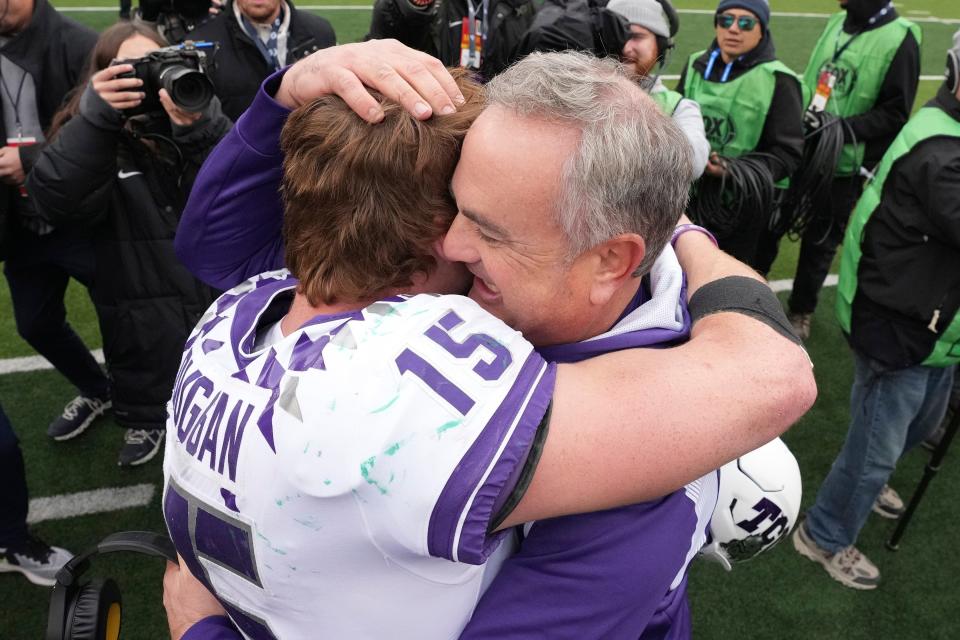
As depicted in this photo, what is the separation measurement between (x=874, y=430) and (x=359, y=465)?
2699 millimetres

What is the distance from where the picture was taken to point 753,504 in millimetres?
1560

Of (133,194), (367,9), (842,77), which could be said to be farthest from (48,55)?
(367,9)

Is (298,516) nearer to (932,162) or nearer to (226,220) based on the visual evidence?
(226,220)

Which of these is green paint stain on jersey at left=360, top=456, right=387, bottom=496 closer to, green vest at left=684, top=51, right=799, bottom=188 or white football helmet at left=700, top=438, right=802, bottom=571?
white football helmet at left=700, top=438, right=802, bottom=571

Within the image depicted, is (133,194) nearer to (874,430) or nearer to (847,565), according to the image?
(874,430)

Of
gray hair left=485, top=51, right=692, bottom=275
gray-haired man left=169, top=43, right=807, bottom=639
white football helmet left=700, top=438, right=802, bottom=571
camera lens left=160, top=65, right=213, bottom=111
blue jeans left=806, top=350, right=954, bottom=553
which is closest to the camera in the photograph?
gray-haired man left=169, top=43, right=807, bottom=639

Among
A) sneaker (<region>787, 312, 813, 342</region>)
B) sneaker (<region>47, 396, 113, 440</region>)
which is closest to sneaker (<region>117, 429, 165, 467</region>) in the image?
sneaker (<region>47, 396, 113, 440</region>)

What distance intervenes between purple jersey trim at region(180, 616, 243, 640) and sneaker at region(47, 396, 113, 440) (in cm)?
289

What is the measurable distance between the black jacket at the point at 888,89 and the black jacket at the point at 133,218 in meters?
3.93

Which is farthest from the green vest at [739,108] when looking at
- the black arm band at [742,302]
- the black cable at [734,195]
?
the black arm band at [742,302]

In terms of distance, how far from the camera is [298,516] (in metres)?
0.96

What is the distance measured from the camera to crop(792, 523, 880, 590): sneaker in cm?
325

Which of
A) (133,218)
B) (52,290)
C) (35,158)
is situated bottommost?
(52,290)

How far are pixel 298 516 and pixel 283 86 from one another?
808 millimetres
